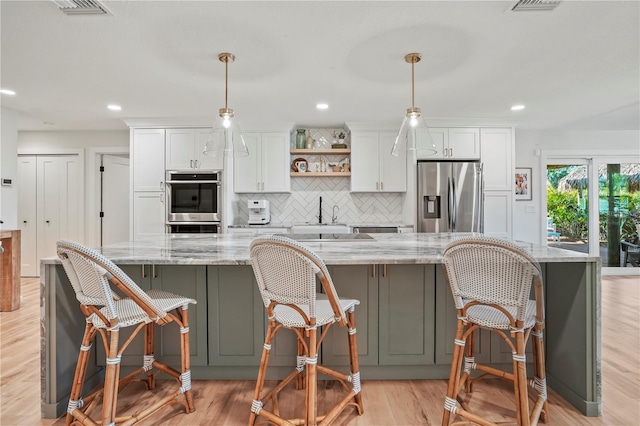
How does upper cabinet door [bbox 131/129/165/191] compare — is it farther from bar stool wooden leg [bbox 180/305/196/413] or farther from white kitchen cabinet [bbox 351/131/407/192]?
bar stool wooden leg [bbox 180/305/196/413]

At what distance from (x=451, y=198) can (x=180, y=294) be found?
362 cm

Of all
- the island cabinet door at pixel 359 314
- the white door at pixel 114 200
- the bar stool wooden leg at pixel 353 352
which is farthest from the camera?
the white door at pixel 114 200

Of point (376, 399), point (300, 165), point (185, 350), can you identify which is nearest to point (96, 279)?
point (185, 350)

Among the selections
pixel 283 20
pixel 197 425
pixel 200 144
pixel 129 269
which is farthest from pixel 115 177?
pixel 197 425

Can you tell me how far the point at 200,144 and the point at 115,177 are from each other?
1.96 m

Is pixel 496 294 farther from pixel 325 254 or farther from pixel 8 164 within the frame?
pixel 8 164

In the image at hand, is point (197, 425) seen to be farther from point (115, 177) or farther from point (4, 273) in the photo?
point (115, 177)

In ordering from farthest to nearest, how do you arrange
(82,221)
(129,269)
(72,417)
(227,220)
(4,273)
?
(82,221) → (227,220) → (4,273) → (129,269) → (72,417)

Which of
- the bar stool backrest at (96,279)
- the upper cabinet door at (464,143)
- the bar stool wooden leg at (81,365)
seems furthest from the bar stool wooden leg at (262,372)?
the upper cabinet door at (464,143)

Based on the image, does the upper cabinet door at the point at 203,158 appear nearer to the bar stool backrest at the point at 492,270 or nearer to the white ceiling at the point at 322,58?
the white ceiling at the point at 322,58

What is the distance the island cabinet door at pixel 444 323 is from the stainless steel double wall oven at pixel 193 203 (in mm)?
3257

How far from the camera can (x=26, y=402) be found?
1974 mm

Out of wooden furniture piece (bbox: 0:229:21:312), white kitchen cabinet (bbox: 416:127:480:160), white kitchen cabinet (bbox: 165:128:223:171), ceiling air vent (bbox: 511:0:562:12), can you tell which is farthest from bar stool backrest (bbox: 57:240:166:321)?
white kitchen cabinet (bbox: 416:127:480:160)

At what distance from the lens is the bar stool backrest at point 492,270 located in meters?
1.42
